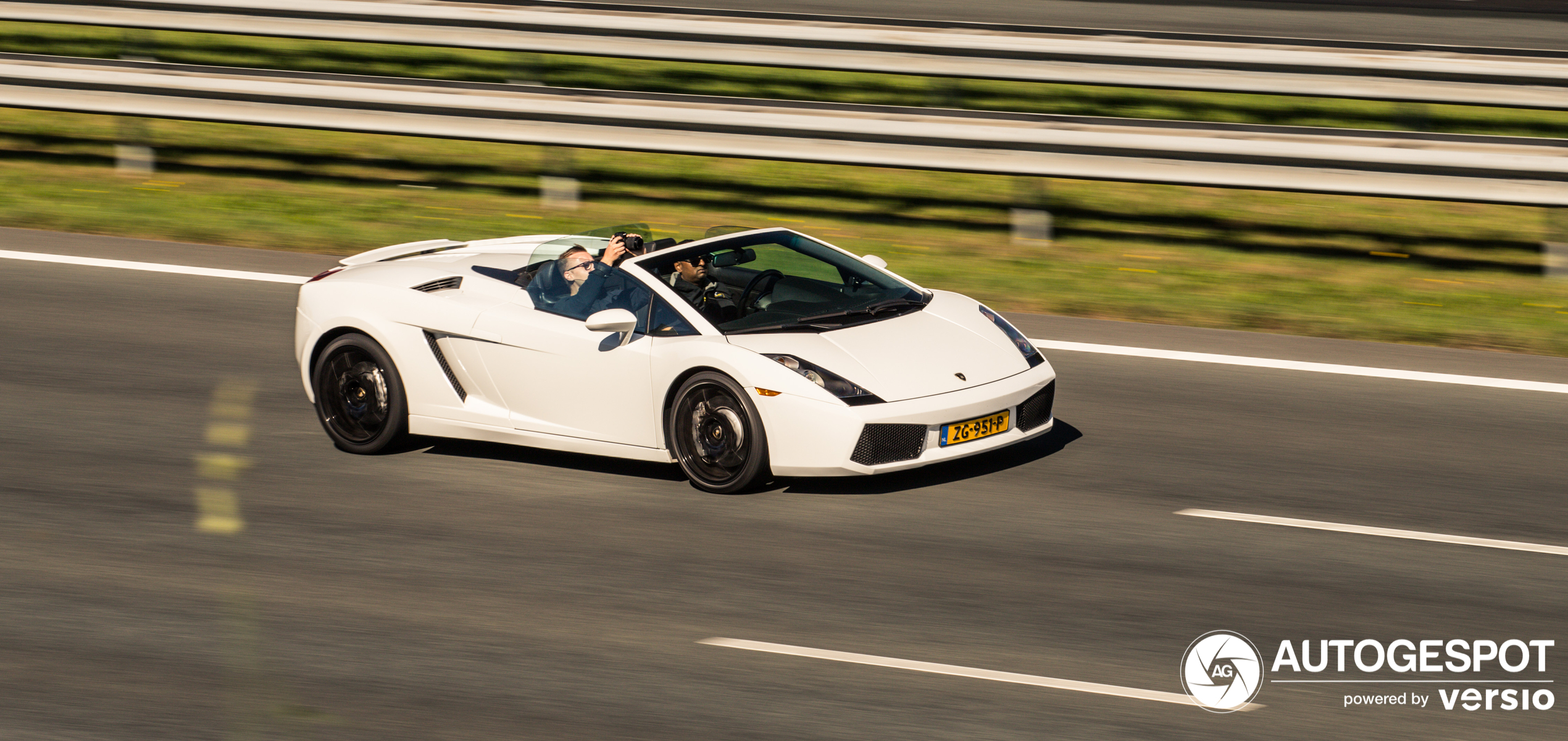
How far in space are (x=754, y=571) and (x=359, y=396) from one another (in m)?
2.84

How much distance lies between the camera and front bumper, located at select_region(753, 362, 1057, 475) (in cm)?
774

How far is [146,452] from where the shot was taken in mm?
8930

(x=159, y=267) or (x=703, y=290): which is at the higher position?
(x=159, y=267)

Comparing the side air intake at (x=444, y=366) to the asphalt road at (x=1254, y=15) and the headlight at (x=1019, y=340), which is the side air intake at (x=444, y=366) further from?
the asphalt road at (x=1254, y=15)

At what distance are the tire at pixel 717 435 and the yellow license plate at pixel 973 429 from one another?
0.85m

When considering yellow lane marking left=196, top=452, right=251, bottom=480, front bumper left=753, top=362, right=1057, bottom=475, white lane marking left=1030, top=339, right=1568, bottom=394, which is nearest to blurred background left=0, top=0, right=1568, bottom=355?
white lane marking left=1030, top=339, right=1568, bottom=394

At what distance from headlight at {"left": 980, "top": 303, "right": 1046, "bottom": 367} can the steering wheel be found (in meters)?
1.13

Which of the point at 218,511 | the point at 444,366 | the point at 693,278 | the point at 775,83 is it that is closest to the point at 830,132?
the point at 775,83

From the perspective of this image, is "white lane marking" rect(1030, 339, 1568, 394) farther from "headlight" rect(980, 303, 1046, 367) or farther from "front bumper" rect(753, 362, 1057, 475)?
"front bumper" rect(753, 362, 1057, 475)

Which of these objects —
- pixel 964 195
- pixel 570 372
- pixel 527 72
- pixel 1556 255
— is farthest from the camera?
pixel 527 72

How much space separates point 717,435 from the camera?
809 centimetres

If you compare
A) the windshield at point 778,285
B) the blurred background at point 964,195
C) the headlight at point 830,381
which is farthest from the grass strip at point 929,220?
the headlight at point 830,381

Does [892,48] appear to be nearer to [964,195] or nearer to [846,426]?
[964,195]

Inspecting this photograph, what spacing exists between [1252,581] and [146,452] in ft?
18.5
